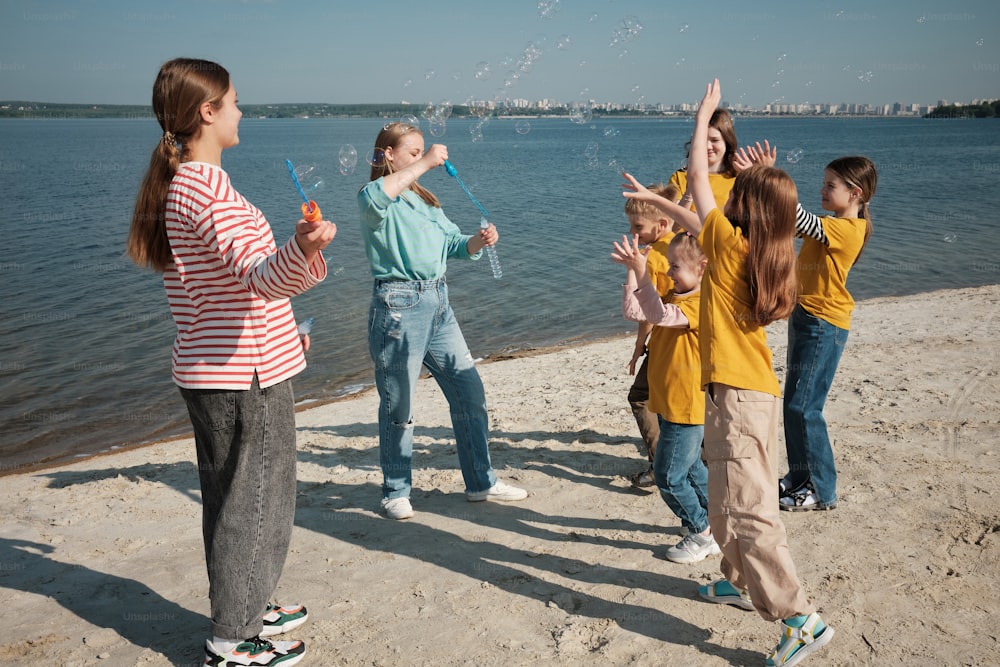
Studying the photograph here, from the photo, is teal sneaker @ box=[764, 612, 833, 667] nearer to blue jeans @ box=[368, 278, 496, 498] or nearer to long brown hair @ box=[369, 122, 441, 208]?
blue jeans @ box=[368, 278, 496, 498]

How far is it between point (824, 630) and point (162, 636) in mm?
3099

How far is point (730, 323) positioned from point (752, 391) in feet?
1.03

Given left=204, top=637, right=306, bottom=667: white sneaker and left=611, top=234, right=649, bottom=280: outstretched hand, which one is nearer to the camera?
left=204, top=637, right=306, bottom=667: white sneaker

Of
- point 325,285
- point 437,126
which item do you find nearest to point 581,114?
point 437,126

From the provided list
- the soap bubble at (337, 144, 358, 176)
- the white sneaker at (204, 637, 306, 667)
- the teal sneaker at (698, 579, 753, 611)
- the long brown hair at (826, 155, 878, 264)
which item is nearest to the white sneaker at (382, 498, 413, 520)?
the white sneaker at (204, 637, 306, 667)

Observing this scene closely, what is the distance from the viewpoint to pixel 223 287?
284cm

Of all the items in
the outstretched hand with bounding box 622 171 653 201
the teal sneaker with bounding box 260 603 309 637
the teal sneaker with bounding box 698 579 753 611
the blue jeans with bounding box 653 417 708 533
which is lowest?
the teal sneaker with bounding box 260 603 309 637

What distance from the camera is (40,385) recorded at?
10273mm

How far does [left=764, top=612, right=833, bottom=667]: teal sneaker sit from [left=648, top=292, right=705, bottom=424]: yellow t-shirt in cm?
111

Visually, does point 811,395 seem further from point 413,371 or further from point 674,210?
point 413,371

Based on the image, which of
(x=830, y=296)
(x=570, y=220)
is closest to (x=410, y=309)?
(x=830, y=296)

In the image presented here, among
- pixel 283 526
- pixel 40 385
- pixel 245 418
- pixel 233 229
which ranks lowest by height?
pixel 40 385

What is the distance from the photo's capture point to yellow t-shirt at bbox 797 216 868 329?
443 centimetres

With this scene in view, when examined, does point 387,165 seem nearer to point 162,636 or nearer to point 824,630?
point 162,636
